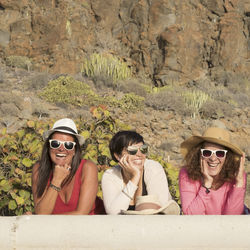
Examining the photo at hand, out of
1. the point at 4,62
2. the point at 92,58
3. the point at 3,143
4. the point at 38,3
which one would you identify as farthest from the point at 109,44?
the point at 3,143

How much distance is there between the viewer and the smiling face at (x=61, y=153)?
3.07 metres

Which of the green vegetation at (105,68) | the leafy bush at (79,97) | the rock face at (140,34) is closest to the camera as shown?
the leafy bush at (79,97)

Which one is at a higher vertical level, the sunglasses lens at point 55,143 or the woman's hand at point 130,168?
the sunglasses lens at point 55,143

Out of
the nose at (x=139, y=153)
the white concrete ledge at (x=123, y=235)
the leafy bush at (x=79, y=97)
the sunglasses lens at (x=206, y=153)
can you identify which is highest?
the leafy bush at (x=79, y=97)

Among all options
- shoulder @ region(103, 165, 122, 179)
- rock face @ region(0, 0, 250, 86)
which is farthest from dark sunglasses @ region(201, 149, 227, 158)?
rock face @ region(0, 0, 250, 86)

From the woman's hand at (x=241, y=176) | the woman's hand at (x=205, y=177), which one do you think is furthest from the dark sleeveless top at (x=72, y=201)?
the woman's hand at (x=241, y=176)

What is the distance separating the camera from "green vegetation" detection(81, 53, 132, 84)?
15078 millimetres

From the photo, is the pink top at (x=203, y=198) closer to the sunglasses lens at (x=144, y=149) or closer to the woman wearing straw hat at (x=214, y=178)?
the woman wearing straw hat at (x=214, y=178)

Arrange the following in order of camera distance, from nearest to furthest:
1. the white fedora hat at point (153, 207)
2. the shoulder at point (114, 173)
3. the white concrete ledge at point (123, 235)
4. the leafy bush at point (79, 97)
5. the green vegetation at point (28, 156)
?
the white concrete ledge at point (123, 235) → the white fedora hat at point (153, 207) → the shoulder at point (114, 173) → the green vegetation at point (28, 156) → the leafy bush at point (79, 97)

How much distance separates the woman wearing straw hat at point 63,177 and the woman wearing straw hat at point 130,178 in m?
0.16

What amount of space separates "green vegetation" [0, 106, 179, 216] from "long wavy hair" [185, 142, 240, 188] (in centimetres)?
101

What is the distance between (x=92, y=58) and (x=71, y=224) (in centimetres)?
1468

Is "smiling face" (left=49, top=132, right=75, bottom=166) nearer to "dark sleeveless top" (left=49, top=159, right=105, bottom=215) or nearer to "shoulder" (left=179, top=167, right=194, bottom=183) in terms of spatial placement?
"dark sleeveless top" (left=49, top=159, right=105, bottom=215)

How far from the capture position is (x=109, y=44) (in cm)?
1802
